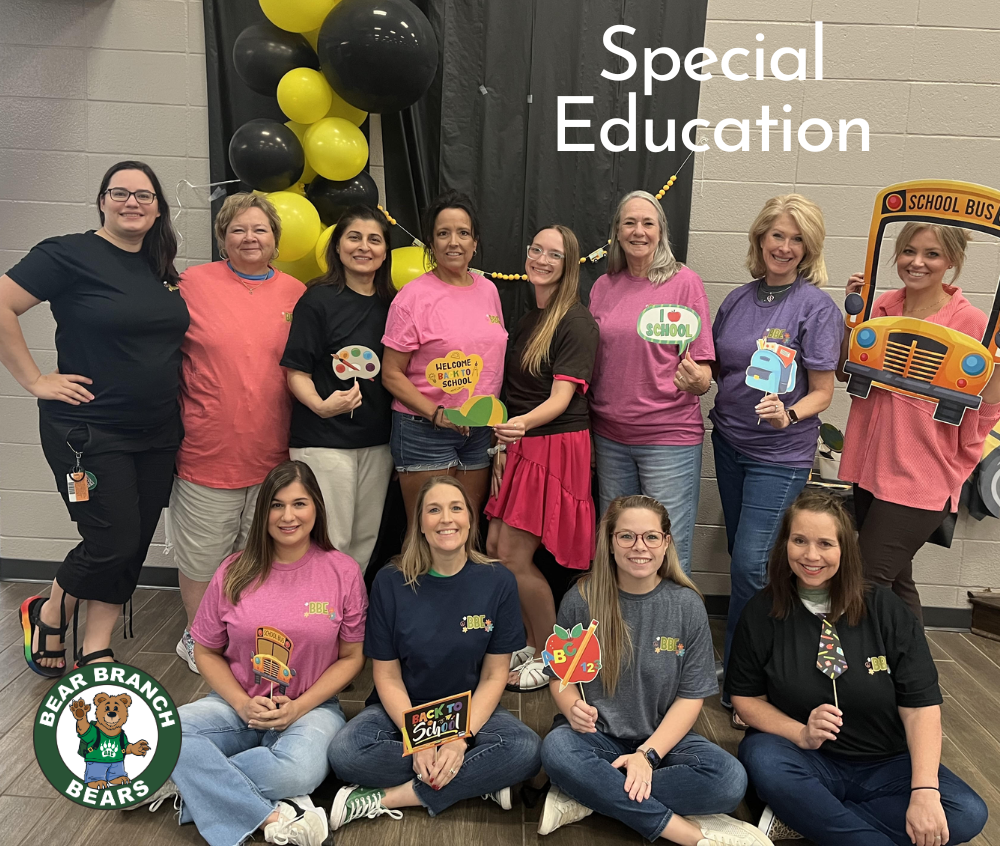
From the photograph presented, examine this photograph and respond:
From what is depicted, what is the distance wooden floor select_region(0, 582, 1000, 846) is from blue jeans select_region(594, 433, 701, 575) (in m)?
0.64

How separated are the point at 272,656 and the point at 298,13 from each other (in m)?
2.02

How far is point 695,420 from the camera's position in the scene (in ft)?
9.20

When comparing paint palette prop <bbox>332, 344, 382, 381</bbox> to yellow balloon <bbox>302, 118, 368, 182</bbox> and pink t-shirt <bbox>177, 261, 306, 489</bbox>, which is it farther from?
yellow balloon <bbox>302, 118, 368, 182</bbox>

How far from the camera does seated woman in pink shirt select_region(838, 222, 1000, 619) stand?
96.8 inches

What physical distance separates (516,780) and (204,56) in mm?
2908

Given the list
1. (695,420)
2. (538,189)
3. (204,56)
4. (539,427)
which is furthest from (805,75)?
(204,56)

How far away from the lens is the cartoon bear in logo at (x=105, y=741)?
1633 millimetres

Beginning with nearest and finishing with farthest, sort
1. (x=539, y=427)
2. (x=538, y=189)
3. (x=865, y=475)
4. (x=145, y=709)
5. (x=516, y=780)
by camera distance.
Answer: (x=145, y=709)
(x=516, y=780)
(x=865, y=475)
(x=539, y=427)
(x=538, y=189)

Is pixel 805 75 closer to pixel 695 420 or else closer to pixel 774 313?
pixel 774 313

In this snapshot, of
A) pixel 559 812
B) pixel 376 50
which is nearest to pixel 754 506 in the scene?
pixel 559 812

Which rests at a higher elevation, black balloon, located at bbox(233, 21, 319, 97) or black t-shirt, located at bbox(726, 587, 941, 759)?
black balloon, located at bbox(233, 21, 319, 97)

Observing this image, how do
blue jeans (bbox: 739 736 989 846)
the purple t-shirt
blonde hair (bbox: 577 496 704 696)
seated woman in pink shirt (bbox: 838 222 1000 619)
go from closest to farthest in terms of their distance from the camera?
blue jeans (bbox: 739 736 989 846) < blonde hair (bbox: 577 496 704 696) < seated woman in pink shirt (bbox: 838 222 1000 619) < the purple t-shirt

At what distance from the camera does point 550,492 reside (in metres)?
2.81

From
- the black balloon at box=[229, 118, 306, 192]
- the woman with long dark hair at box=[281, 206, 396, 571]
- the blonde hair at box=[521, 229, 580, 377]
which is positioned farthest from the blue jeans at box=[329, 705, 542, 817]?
the black balloon at box=[229, 118, 306, 192]
